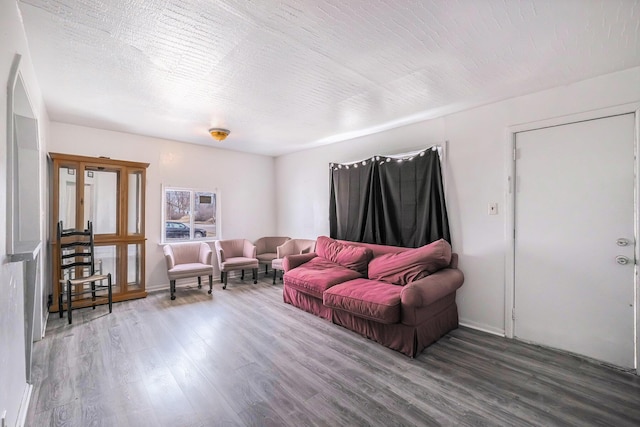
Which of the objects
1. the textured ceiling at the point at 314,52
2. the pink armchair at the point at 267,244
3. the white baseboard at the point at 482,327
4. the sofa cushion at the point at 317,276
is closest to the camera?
the textured ceiling at the point at 314,52

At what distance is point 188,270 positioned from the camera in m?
4.22

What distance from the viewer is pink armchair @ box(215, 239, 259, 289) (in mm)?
4734

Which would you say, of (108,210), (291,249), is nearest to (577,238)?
(291,249)

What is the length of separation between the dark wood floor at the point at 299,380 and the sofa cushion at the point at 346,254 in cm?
95

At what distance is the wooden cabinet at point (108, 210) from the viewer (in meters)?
3.56

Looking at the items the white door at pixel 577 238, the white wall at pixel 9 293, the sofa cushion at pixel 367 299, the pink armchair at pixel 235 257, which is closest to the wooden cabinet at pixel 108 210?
the pink armchair at pixel 235 257

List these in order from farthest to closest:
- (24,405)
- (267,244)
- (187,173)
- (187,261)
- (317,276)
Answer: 1. (267,244)
2. (187,173)
3. (187,261)
4. (317,276)
5. (24,405)

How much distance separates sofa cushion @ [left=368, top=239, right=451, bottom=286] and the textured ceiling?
1.61 metres

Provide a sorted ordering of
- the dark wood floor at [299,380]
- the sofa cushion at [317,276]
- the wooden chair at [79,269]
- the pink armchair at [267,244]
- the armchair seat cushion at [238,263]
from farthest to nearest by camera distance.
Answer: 1. the pink armchair at [267,244]
2. the armchair seat cushion at [238,263]
3. the wooden chair at [79,269]
4. the sofa cushion at [317,276]
5. the dark wood floor at [299,380]

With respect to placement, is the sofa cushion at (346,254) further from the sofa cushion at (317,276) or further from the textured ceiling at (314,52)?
the textured ceiling at (314,52)

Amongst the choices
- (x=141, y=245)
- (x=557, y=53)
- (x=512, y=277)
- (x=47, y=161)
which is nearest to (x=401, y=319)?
(x=512, y=277)

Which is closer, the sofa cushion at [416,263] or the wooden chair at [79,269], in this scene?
the sofa cushion at [416,263]

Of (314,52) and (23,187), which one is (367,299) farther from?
(23,187)

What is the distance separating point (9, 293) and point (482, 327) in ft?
12.7
